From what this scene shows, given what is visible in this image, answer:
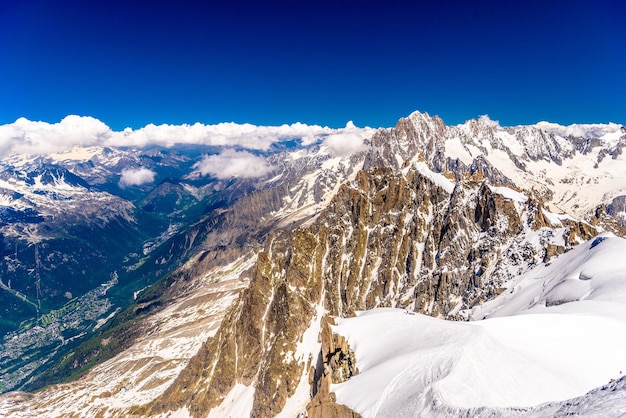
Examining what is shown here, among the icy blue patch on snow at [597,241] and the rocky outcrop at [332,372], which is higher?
the icy blue patch on snow at [597,241]

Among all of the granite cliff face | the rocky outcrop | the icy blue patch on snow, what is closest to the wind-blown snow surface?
the rocky outcrop

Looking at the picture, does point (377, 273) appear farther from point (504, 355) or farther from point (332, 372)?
point (504, 355)

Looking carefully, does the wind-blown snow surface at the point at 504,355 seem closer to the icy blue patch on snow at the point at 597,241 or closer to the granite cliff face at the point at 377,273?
the icy blue patch on snow at the point at 597,241

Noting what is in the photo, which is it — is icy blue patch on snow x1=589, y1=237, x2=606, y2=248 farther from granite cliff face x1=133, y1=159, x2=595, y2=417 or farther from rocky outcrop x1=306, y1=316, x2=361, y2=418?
rocky outcrop x1=306, y1=316, x2=361, y2=418

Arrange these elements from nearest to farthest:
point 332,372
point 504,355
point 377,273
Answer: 1. point 504,355
2. point 332,372
3. point 377,273

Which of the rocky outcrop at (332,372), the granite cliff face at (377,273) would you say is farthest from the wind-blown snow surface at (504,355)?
the granite cliff face at (377,273)

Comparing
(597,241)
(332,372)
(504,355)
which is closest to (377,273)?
(332,372)

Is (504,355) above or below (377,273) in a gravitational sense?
above

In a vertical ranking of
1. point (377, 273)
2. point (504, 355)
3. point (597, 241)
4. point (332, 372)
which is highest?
point (597, 241)

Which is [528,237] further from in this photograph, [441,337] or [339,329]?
[441,337]
